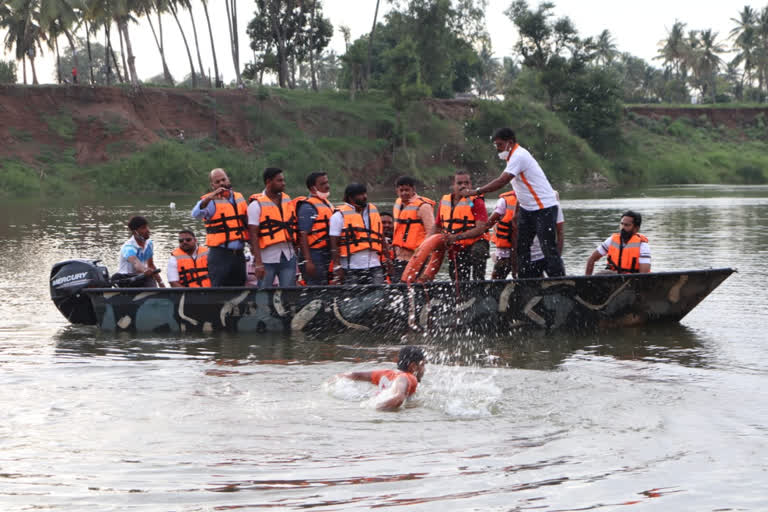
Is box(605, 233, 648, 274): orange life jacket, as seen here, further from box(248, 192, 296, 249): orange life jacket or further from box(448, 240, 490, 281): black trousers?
box(248, 192, 296, 249): orange life jacket

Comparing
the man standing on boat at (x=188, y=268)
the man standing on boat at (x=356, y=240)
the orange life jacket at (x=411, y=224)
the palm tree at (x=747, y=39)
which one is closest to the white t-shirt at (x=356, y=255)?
the man standing on boat at (x=356, y=240)

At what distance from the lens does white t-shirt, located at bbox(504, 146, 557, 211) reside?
8227 mm

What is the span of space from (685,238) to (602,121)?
37.6 m

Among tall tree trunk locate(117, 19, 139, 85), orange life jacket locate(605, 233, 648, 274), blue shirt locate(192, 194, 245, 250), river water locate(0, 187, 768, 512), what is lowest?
river water locate(0, 187, 768, 512)

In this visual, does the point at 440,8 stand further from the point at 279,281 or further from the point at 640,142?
the point at 279,281

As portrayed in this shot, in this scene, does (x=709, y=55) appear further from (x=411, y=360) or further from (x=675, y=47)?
(x=411, y=360)

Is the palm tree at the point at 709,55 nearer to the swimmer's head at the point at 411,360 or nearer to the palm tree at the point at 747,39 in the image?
the palm tree at the point at 747,39

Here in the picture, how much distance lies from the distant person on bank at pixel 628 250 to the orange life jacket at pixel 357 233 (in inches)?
88.6

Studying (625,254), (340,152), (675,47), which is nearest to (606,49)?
(675,47)

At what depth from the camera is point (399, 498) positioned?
14.6ft

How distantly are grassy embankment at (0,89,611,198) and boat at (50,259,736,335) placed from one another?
28.9 meters

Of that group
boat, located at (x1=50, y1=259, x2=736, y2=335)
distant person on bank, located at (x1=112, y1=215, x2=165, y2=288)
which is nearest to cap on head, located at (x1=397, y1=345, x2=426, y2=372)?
boat, located at (x1=50, y1=259, x2=736, y2=335)

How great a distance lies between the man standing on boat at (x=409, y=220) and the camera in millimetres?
8852

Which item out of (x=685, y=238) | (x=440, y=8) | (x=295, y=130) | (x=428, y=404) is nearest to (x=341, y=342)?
(x=428, y=404)
